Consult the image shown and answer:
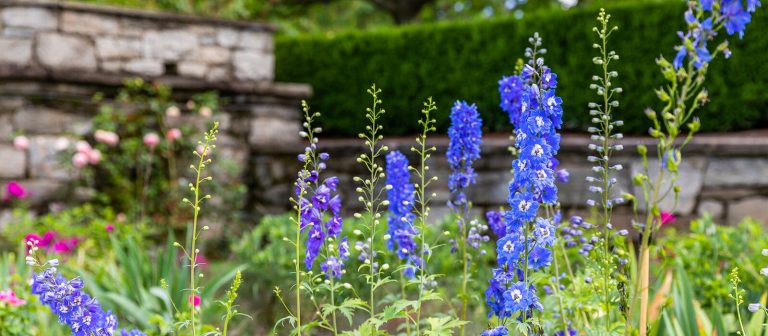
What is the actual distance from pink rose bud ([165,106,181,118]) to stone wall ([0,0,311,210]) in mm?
165

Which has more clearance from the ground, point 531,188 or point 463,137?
point 463,137

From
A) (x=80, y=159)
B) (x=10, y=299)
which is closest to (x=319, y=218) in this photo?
(x=10, y=299)

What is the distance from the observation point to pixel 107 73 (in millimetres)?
6430

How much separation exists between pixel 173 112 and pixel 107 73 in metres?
0.59

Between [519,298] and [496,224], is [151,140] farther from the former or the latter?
[519,298]

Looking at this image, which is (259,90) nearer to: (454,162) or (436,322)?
(454,162)

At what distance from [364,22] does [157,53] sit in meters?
9.04

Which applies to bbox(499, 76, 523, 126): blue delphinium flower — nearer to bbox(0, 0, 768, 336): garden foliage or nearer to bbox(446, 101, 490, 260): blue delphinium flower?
bbox(0, 0, 768, 336): garden foliage

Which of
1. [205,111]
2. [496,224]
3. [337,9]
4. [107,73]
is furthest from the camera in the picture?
[337,9]

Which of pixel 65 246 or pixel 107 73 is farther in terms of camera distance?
pixel 107 73

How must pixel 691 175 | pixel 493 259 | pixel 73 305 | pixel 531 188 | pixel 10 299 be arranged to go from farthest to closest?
pixel 691 175 < pixel 493 259 < pixel 10 299 < pixel 73 305 < pixel 531 188

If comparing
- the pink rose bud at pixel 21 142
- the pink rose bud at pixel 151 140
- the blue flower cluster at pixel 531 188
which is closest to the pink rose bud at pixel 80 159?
the pink rose bud at pixel 21 142

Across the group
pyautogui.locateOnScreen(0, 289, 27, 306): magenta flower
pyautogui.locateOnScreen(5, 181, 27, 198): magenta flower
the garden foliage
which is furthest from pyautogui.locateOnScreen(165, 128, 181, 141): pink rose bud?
pyautogui.locateOnScreen(0, 289, 27, 306): magenta flower

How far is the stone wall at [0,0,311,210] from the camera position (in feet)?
20.0
